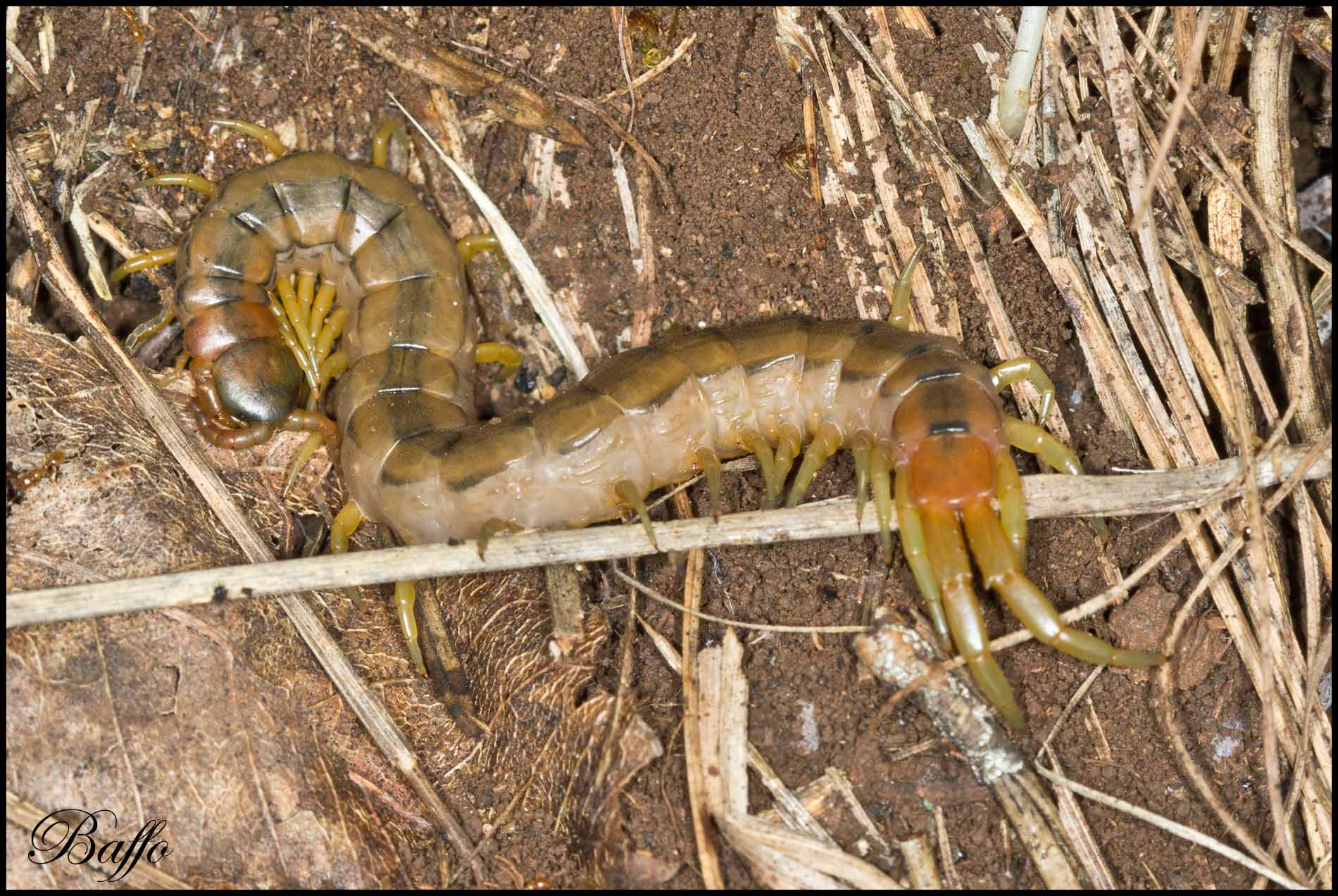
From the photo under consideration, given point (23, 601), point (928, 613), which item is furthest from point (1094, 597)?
point (23, 601)

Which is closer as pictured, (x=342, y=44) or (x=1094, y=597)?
(x=1094, y=597)

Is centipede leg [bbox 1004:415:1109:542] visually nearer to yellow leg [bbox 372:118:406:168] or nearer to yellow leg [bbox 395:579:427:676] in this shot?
yellow leg [bbox 395:579:427:676]

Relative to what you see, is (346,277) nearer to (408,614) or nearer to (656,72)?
(656,72)

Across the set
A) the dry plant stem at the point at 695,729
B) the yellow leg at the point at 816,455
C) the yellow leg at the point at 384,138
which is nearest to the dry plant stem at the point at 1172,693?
the yellow leg at the point at 816,455

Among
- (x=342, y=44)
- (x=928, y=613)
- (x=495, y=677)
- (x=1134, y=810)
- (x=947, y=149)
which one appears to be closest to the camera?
(x=1134, y=810)

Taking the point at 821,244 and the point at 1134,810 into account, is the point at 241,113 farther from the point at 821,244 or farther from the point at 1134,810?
the point at 1134,810

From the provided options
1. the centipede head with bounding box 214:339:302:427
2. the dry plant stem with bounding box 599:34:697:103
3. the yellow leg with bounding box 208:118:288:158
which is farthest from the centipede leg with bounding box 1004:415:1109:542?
the yellow leg with bounding box 208:118:288:158
